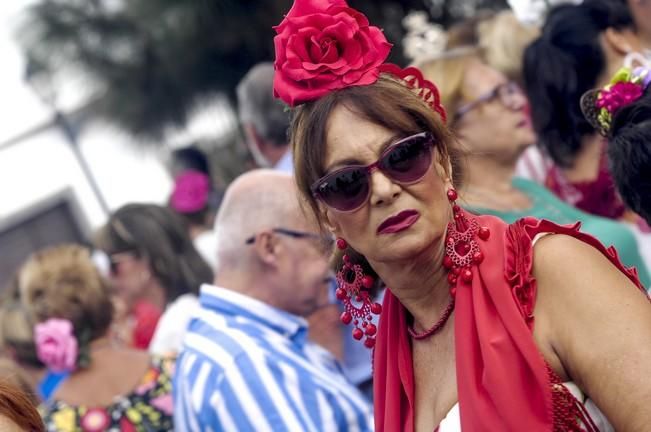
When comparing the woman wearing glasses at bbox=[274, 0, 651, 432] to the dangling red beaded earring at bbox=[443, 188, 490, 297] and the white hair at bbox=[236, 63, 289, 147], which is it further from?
the white hair at bbox=[236, 63, 289, 147]

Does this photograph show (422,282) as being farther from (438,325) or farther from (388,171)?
Answer: (388,171)

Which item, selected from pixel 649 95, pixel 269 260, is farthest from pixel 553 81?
pixel 649 95

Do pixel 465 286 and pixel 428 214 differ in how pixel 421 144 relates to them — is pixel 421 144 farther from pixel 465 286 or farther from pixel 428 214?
pixel 465 286

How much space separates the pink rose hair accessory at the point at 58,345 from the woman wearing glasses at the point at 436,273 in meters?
2.36

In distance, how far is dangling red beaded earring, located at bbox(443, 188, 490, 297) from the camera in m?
2.53

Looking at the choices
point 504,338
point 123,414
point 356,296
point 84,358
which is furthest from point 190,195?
point 504,338

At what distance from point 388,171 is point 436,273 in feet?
0.96

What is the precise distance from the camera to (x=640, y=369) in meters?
2.22

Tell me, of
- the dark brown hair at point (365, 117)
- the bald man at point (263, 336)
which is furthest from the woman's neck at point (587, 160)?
the dark brown hair at point (365, 117)

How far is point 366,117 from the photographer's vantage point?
2580 mm

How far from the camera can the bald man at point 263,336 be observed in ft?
12.3

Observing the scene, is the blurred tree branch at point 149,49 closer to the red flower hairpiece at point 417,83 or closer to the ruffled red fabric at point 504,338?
the red flower hairpiece at point 417,83

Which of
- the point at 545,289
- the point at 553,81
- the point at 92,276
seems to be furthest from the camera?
the point at 92,276

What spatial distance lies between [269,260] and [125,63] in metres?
8.56
